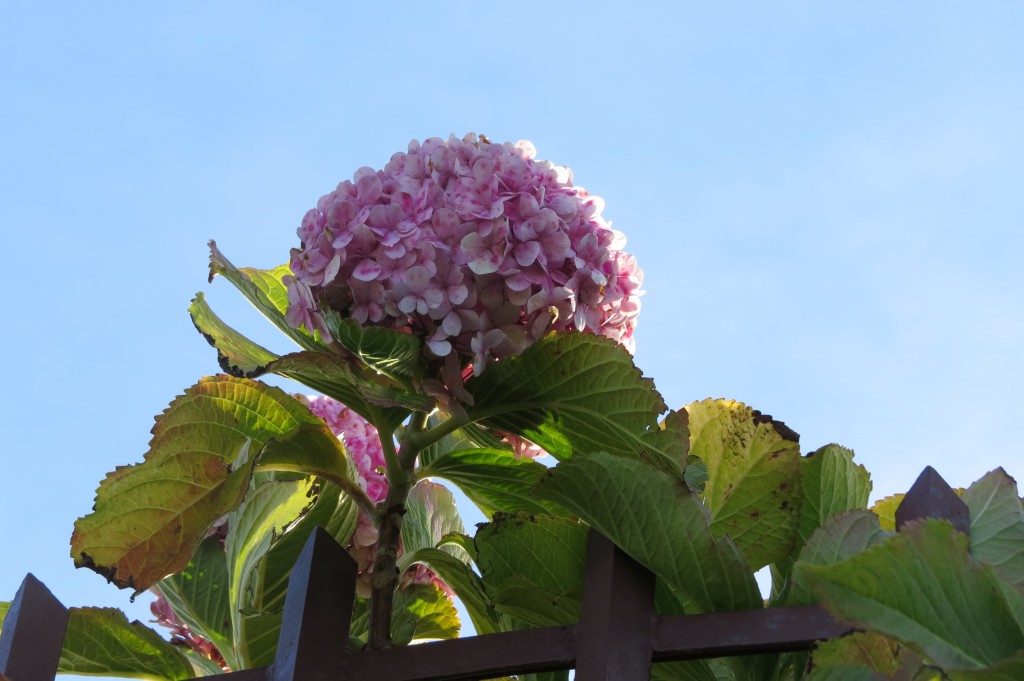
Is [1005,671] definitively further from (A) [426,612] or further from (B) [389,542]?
(A) [426,612]

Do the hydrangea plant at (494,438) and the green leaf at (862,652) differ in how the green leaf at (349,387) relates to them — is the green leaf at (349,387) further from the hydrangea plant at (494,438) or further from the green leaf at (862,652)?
the green leaf at (862,652)

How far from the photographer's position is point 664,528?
3.15 ft

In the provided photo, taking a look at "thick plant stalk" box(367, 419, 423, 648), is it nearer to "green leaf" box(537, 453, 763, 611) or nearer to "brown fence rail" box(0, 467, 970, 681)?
"brown fence rail" box(0, 467, 970, 681)

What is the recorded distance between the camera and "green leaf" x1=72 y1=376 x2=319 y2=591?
1.10 meters

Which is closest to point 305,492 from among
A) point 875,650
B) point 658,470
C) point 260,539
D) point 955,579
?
point 260,539

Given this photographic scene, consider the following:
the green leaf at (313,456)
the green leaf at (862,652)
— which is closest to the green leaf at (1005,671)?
the green leaf at (862,652)

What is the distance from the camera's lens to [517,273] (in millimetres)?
1106

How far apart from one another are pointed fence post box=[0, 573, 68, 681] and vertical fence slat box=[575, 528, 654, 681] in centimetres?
66

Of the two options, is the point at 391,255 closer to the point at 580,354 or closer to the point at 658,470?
the point at 580,354

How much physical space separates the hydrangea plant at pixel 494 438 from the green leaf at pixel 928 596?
251 millimetres

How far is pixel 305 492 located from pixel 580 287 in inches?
15.7

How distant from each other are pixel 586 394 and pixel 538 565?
0.56ft

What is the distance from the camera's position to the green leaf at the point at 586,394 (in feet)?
3.51

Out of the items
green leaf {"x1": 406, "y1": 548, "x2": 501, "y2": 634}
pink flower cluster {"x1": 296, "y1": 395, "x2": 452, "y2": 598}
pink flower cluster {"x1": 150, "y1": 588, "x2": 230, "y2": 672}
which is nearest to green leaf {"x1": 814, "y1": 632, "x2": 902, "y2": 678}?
green leaf {"x1": 406, "y1": 548, "x2": 501, "y2": 634}
